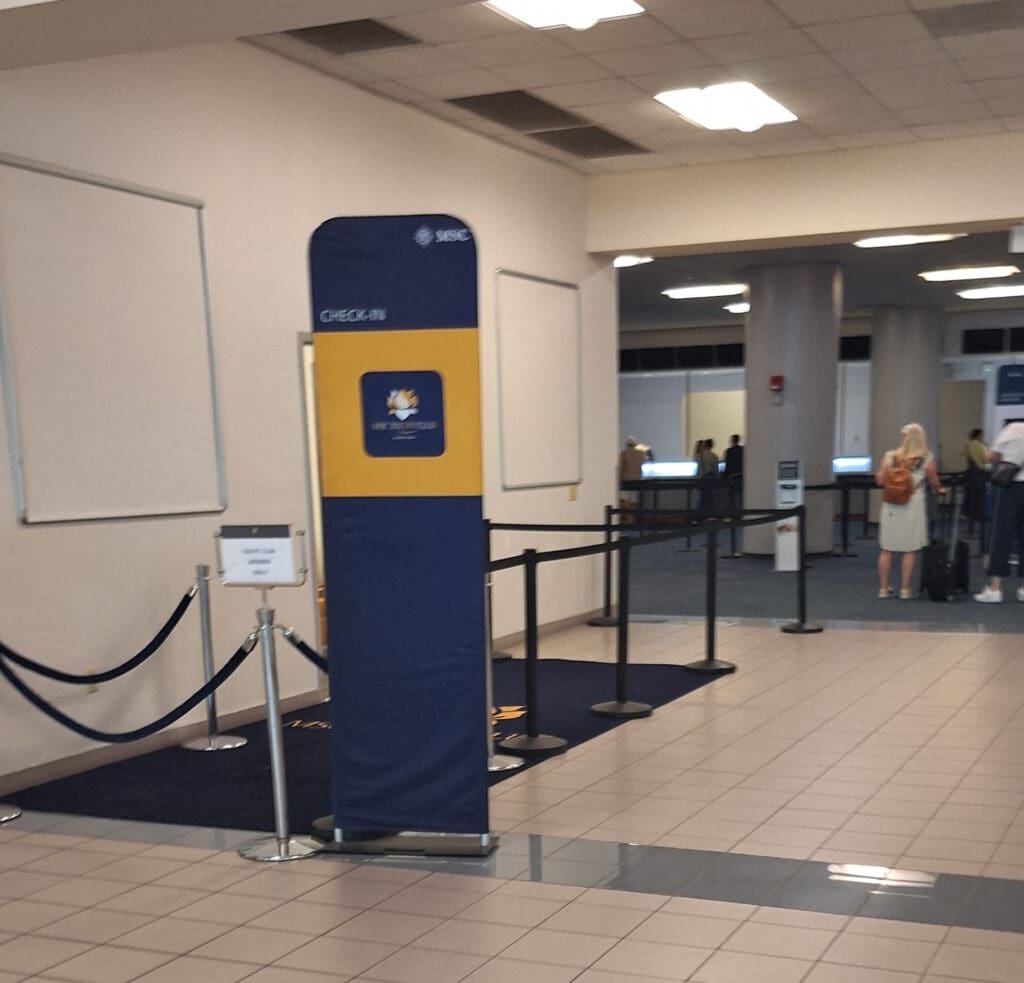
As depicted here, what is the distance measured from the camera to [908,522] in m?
10.9

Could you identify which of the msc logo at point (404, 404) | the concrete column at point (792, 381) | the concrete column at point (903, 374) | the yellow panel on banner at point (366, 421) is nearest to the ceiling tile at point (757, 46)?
the yellow panel on banner at point (366, 421)

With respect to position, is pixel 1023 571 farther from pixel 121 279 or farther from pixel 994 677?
pixel 121 279

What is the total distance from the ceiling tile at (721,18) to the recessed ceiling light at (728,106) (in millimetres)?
1093

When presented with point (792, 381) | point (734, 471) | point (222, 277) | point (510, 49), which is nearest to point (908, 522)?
point (792, 381)

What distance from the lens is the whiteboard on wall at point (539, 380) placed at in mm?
9336

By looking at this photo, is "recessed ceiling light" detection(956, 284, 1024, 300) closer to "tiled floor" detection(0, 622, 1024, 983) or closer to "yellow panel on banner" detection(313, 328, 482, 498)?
"tiled floor" detection(0, 622, 1024, 983)

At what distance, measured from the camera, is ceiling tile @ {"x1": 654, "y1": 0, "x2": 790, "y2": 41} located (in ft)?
21.2

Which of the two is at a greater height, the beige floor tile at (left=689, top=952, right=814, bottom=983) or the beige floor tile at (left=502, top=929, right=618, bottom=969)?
the beige floor tile at (left=689, top=952, right=814, bottom=983)

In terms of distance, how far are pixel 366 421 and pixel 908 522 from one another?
24.9ft

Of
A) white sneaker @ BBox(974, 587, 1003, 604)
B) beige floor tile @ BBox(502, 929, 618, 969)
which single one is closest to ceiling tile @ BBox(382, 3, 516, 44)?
beige floor tile @ BBox(502, 929, 618, 969)

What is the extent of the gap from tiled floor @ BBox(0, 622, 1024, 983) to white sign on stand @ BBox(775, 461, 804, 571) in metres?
7.13

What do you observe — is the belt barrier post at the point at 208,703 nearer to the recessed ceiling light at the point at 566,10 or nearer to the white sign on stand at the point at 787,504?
the recessed ceiling light at the point at 566,10

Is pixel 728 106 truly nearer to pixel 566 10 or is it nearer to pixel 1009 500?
pixel 566 10

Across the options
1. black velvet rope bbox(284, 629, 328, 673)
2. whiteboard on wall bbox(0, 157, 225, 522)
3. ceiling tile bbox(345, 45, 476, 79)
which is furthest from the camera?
ceiling tile bbox(345, 45, 476, 79)
